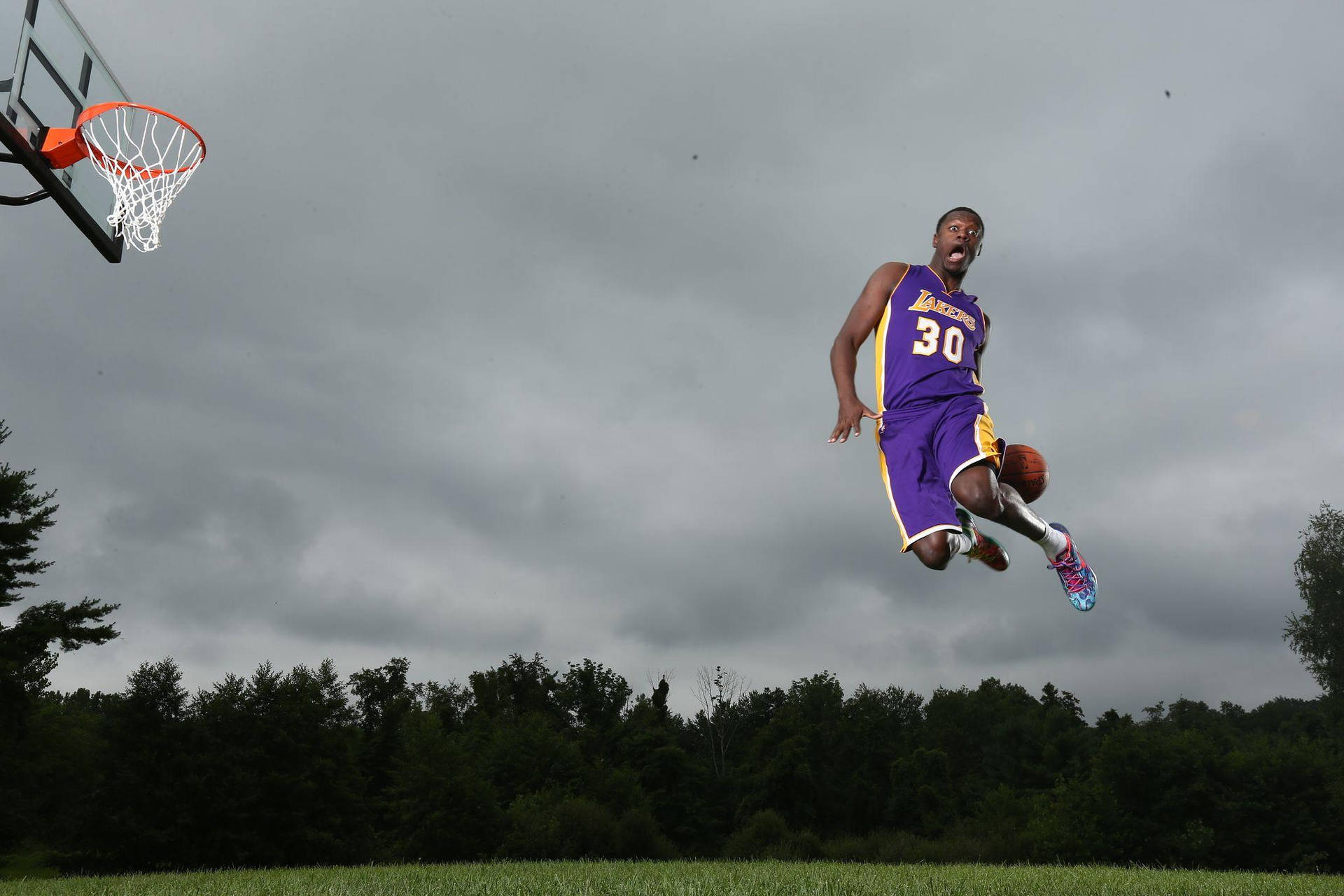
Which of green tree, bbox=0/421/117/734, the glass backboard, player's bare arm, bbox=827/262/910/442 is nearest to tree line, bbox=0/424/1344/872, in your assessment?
green tree, bbox=0/421/117/734

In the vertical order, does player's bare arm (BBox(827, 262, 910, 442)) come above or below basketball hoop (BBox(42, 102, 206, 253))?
below

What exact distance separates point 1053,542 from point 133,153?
960 cm

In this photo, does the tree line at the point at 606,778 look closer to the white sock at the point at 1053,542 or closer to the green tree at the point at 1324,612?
the green tree at the point at 1324,612

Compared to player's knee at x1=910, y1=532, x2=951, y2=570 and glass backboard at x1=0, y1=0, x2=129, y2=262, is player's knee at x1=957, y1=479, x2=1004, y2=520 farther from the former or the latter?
glass backboard at x1=0, y1=0, x2=129, y2=262

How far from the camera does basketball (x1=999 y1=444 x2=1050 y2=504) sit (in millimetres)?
6453

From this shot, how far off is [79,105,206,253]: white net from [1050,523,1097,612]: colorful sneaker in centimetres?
892

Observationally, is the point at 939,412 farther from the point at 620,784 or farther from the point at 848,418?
the point at 620,784

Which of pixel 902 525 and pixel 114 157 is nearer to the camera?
pixel 902 525

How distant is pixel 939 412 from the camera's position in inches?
242

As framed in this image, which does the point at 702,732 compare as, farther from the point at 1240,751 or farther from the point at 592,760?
the point at 1240,751

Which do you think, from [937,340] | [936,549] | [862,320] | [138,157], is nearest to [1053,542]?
[936,549]

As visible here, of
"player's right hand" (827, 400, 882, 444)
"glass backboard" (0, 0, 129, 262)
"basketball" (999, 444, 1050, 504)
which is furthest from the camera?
"glass backboard" (0, 0, 129, 262)

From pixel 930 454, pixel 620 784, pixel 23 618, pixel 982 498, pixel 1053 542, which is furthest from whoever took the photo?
pixel 620 784

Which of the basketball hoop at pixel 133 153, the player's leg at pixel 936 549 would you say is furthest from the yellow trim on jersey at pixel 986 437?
the basketball hoop at pixel 133 153
